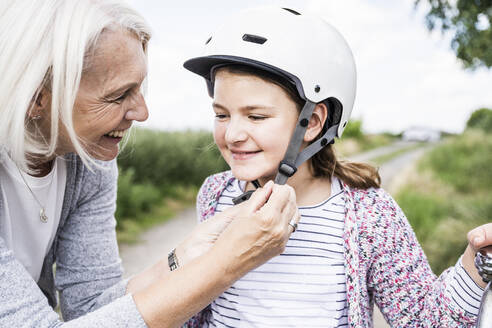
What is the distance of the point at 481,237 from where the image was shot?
1.56 m

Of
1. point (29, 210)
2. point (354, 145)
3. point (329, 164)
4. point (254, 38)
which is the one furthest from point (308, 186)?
point (354, 145)

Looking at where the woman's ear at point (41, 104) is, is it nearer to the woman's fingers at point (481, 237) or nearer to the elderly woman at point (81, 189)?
the elderly woman at point (81, 189)

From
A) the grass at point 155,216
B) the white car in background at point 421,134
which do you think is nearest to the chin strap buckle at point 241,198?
the grass at point 155,216

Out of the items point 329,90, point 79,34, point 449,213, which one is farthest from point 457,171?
point 79,34

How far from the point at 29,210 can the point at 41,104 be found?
0.60m

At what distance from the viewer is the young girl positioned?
6.09ft

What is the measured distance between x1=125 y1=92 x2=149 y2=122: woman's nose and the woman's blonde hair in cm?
30

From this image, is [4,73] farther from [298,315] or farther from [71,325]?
[298,315]

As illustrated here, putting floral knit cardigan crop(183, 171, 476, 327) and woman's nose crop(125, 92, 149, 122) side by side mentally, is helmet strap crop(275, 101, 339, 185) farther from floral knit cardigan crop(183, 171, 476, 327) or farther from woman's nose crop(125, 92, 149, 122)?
woman's nose crop(125, 92, 149, 122)

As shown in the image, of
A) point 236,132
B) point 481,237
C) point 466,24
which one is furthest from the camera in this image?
point 466,24

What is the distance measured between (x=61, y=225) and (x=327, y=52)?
1696 mm

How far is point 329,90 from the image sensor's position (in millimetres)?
2043

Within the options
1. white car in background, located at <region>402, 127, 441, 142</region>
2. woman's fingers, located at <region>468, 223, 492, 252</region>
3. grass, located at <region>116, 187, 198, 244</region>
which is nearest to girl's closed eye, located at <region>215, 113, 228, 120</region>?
woman's fingers, located at <region>468, 223, 492, 252</region>

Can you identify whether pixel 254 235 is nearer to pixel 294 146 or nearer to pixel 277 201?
pixel 277 201
